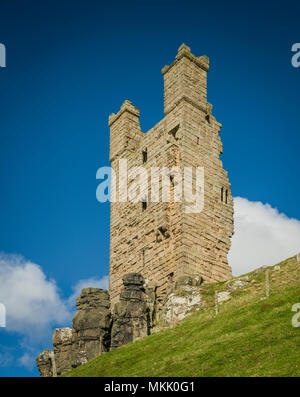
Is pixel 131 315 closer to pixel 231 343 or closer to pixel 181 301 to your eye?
pixel 181 301

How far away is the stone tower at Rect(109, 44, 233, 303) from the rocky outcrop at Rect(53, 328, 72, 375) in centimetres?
537

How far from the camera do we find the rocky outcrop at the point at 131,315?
30406mm

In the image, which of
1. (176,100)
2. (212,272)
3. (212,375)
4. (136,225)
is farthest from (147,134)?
(212,375)

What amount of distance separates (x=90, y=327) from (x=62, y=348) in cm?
225

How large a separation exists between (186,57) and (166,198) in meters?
9.21

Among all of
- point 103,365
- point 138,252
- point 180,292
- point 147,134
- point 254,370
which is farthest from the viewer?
point 147,134

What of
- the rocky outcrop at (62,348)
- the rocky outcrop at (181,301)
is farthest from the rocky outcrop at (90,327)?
the rocky outcrop at (181,301)

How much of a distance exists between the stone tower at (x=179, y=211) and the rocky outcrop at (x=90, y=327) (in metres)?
3.54

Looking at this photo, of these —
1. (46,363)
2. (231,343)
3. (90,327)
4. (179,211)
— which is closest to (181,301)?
(90,327)

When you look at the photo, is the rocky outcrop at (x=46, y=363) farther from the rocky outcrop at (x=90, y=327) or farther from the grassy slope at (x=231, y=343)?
the grassy slope at (x=231, y=343)

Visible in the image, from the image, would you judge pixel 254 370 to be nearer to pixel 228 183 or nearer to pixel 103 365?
pixel 103 365

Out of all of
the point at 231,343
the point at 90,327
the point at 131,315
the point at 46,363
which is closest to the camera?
the point at 231,343

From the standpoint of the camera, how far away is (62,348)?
33688 mm

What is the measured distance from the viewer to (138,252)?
128 ft
